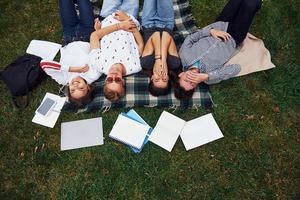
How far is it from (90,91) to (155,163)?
142 cm

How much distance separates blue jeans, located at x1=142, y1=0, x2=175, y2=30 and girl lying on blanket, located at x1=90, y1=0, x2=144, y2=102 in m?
0.19

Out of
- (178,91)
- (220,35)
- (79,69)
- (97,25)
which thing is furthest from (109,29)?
(220,35)

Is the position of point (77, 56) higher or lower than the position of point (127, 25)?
lower

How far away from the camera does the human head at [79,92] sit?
5160 mm

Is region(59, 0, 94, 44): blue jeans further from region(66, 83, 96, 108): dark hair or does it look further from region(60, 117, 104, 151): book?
region(60, 117, 104, 151): book

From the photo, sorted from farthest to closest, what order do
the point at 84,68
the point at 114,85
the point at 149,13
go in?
the point at 149,13 → the point at 84,68 → the point at 114,85

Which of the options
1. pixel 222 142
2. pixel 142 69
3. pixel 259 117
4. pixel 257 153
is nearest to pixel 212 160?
pixel 222 142

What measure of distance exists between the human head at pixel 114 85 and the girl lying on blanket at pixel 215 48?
0.84 m

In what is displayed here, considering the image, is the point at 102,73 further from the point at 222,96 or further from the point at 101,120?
the point at 222,96

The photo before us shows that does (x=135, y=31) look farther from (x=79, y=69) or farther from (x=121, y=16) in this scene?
(x=79, y=69)

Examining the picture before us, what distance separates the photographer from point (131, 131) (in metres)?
5.38

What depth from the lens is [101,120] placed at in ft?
18.1

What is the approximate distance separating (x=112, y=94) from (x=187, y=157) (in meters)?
1.39

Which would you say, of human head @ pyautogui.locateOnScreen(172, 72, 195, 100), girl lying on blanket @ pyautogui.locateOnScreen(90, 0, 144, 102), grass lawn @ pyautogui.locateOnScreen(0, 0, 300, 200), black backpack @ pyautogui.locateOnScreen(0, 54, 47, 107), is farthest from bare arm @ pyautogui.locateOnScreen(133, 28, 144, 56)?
black backpack @ pyautogui.locateOnScreen(0, 54, 47, 107)
